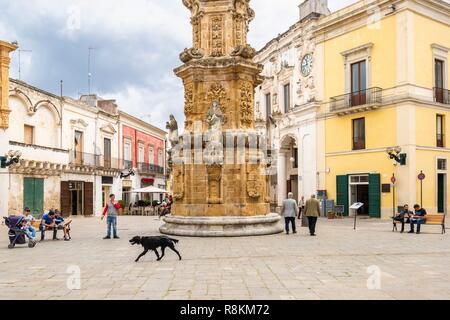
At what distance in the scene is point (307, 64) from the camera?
93.0ft

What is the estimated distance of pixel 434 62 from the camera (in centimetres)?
2377

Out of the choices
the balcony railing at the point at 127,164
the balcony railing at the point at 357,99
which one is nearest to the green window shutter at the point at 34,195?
the balcony railing at the point at 127,164

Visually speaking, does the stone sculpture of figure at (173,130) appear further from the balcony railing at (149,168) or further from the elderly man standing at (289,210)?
the balcony railing at (149,168)

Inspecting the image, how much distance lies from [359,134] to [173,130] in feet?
45.1

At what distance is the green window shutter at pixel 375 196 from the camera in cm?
2339

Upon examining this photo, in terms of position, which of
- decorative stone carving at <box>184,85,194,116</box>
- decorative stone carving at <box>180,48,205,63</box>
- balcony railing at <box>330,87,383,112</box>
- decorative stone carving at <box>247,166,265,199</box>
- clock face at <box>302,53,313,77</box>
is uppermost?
clock face at <box>302,53,313,77</box>

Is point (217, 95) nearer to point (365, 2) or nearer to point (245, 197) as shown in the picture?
point (245, 197)

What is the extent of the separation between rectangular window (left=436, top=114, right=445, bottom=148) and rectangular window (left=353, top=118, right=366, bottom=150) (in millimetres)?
3579

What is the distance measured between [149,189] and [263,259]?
2379 cm

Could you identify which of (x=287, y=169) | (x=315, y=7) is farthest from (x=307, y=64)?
(x=287, y=169)

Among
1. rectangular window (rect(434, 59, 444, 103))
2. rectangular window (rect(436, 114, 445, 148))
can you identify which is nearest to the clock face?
rectangular window (rect(434, 59, 444, 103))

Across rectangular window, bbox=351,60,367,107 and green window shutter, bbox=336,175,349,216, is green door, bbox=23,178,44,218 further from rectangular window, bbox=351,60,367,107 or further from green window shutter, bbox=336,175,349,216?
rectangular window, bbox=351,60,367,107

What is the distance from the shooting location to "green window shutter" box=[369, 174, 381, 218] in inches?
921
